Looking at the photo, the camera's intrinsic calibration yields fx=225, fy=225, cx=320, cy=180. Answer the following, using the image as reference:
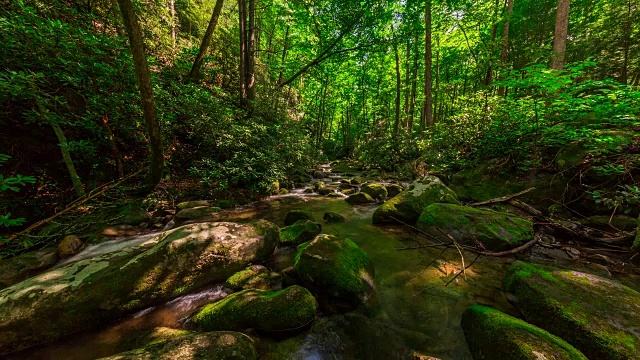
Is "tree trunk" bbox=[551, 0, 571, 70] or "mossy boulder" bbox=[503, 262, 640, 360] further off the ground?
"tree trunk" bbox=[551, 0, 571, 70]

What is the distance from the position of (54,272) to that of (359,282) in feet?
14.0

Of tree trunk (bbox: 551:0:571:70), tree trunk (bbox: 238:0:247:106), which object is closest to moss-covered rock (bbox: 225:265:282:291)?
tree trunk (bbox: 238:0:247:106)

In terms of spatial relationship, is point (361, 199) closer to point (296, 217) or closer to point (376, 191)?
point (376, 191)

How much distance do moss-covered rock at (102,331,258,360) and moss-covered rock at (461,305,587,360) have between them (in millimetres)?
2352

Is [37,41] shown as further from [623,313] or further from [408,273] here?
[623,313]

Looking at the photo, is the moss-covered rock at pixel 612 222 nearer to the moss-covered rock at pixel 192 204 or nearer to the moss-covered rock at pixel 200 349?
the moss-covered rock at pixel 200 349

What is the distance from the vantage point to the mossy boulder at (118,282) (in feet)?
8.41

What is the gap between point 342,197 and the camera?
9.93 metres

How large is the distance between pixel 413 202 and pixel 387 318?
3.76 meters

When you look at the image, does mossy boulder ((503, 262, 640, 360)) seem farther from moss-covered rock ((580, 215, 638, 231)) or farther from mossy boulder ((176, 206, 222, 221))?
mossy boulder ((176, 206, 222, 221))

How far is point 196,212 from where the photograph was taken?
660 centimetres

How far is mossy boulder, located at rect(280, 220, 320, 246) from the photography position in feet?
16.7

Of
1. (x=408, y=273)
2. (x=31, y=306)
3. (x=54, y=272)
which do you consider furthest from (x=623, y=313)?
(x=54, y=272)

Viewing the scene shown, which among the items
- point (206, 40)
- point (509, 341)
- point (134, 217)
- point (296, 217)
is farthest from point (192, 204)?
point (509, 341)
